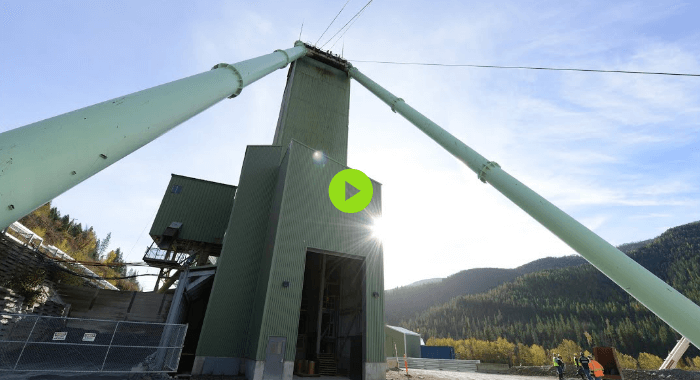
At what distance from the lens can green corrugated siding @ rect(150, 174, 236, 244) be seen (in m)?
22.1

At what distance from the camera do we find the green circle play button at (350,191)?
1825cm

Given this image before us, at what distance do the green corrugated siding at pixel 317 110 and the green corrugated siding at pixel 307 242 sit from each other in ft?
17.4

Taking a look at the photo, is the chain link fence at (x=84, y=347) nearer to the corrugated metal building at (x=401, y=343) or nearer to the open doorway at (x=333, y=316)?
the open doorway at (x=333, y=316)

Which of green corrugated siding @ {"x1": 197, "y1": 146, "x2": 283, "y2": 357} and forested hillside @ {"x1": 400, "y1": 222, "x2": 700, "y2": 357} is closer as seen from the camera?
green corrugated siding @ {"x1": 197, "y1": 146, "x2": 283, "y2": 357}

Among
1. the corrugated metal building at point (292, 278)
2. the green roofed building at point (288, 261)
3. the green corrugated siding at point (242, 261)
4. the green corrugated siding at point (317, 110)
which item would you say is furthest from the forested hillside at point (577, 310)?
the green corrugated siding at point (242, 261)

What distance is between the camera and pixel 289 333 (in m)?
13.9

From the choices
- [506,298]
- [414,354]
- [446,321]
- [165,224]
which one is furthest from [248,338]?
[506,298]

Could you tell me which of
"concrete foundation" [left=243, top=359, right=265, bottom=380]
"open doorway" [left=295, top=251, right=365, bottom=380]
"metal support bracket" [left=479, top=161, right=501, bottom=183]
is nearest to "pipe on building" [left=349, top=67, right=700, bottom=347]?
"metal support bracket" [left=479, top=161, right=501, bottom=183]

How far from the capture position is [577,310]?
126938 millimetres

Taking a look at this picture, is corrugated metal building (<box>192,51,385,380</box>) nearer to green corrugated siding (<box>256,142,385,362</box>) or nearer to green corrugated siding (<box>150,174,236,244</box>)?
green corrugated siding (<box>256,142,385,362</box>)

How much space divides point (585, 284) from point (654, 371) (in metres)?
164

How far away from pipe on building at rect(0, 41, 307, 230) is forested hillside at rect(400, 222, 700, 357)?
434ft

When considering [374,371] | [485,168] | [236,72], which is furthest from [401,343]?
[236,72]

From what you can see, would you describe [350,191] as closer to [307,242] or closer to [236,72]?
[307,242]
